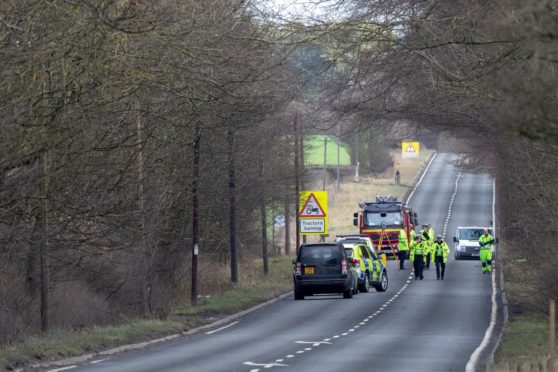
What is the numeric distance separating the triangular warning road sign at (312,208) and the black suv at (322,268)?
7278mm

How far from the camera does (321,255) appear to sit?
35.2m

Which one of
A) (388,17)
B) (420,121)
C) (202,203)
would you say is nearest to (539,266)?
(420,121)

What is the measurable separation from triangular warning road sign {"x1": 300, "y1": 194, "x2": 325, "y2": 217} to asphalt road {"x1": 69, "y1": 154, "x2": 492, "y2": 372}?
380 centimetres

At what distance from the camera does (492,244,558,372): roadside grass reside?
16253 millimetres

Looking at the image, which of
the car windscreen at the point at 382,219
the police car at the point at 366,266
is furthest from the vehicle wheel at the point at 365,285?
the car windscreen at the point at 382,219

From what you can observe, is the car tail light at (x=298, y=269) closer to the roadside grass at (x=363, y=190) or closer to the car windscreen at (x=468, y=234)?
the car windscreen at (x=468, y=234)

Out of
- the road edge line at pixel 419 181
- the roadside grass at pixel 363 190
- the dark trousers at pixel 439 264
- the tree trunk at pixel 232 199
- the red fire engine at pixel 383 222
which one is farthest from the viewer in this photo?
the road edge line at pixel 419 181

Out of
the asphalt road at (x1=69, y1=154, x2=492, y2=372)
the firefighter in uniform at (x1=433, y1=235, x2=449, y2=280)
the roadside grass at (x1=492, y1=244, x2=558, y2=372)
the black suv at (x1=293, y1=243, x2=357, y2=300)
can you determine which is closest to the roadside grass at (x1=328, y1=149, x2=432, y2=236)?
the firefighter in uniform at (x1=433, y1=235, x2=449, y2=280)

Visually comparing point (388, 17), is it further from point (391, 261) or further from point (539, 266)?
point (391, 261)

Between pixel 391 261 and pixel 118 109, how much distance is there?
3883cm

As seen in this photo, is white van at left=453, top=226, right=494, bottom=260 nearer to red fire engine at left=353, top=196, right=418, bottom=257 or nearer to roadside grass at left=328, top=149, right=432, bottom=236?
red fire engine at left=353, top=196, right=418, bottom=257

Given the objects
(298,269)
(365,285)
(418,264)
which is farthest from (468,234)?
(298,269)

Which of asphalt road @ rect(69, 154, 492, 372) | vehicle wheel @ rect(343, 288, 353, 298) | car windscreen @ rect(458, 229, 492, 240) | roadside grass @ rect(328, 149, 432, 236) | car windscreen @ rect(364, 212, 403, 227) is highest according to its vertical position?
roadside grass @ rect(328, 149, 432, 236)

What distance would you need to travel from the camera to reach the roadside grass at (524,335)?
1625 cm
